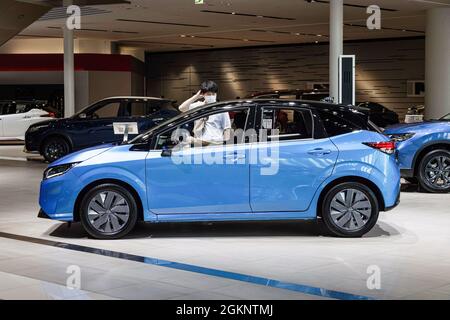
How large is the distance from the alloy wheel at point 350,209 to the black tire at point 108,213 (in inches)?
84.5

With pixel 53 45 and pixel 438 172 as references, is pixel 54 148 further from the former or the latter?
pixel 53 45

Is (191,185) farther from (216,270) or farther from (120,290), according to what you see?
(120,290)

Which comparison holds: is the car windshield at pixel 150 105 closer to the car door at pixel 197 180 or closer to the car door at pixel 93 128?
the car door at pixel 93 128

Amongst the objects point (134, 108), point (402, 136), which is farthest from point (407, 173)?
point (134, 108)

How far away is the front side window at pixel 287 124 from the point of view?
845 cm

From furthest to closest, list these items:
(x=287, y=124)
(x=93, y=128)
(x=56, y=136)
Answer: (x=56, y=136) → (x=93, y=128) → (x=287, y=124)

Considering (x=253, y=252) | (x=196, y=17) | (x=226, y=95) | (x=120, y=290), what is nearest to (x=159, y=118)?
(x=196, y=17)

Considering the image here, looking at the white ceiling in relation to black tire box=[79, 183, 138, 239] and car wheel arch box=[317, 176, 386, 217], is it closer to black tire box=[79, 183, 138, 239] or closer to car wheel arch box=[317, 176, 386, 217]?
car wheel arch box=[317, 176, 386, 217]

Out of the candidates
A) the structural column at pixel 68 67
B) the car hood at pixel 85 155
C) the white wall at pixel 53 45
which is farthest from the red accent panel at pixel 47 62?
the car hood at pixel 85 155

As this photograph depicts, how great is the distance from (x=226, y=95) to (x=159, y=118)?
71.5 ft

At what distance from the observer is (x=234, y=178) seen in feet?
27.2

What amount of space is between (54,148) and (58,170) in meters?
9.40

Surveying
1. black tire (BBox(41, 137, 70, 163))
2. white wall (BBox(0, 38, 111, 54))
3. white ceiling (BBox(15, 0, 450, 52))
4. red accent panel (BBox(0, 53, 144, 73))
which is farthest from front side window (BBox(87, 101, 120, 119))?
white wall (BBox(0, 38, 111, 54))
